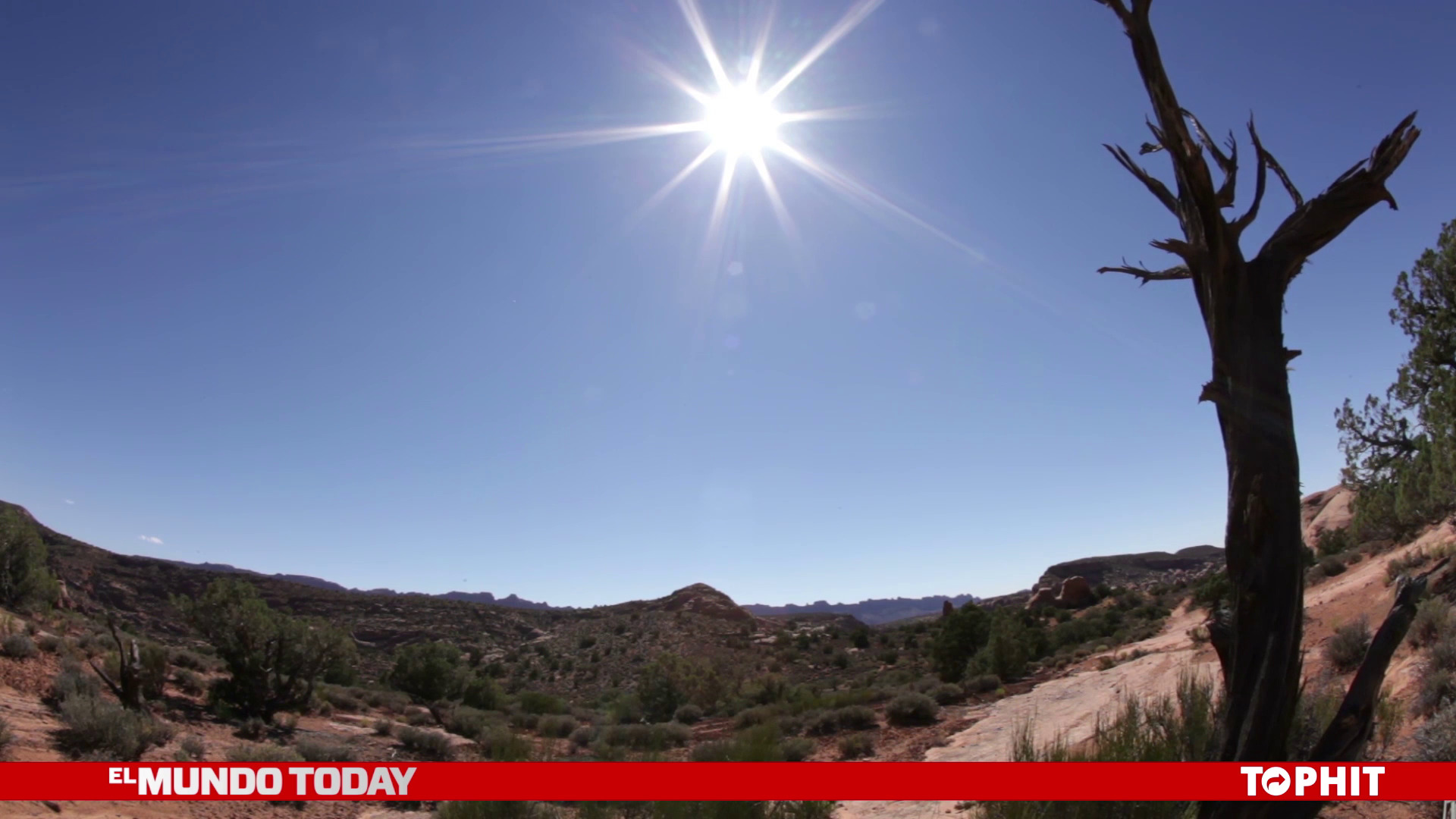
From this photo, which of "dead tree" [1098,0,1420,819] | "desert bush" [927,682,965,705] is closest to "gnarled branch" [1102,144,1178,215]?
"dead tree" [1098,0,1420,819]

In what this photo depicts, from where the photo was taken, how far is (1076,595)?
5094 cm

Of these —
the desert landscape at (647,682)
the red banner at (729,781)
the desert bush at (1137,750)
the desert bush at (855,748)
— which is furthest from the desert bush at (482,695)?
the desert bush at (1137,750)

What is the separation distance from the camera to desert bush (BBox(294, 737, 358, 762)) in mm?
13852

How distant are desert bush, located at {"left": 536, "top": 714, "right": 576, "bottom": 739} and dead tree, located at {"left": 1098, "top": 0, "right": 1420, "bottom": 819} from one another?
59.6 ft

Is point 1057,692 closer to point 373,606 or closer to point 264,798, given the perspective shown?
point 264,798

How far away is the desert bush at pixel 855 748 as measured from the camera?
46.6 feet

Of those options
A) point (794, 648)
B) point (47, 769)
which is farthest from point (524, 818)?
point (794, 648)

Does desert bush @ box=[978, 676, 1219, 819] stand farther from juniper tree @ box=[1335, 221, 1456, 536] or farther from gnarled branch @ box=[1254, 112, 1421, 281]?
juniper tree @ box=[1335, 221, 1456, 536]

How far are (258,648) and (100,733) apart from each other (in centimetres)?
862

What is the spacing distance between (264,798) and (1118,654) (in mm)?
22941

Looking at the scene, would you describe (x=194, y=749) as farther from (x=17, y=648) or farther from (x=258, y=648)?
(x=258, y=648)

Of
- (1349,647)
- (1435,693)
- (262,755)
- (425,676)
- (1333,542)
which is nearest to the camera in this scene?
(1435,693)

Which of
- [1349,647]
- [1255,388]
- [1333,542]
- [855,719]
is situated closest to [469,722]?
[855,719]

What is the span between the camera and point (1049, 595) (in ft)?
178
